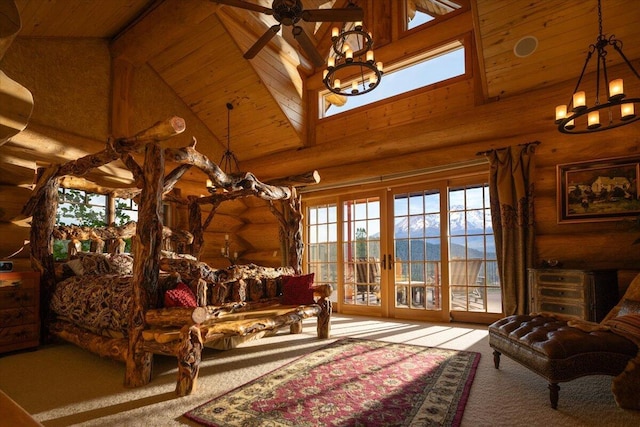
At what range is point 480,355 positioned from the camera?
335 centimetres

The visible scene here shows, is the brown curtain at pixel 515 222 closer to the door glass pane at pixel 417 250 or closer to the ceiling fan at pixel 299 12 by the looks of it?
the door glass pane at pixel 417 250

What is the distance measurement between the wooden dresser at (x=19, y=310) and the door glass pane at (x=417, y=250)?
15.3 ft

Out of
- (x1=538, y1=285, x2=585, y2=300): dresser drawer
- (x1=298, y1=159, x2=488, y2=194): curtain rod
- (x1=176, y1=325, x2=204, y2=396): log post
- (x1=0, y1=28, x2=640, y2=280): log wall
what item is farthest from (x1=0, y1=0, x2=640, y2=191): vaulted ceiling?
(x1=176, y1=325, x2=204, y2=396): log post

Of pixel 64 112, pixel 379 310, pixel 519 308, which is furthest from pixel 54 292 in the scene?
pixel 519 308

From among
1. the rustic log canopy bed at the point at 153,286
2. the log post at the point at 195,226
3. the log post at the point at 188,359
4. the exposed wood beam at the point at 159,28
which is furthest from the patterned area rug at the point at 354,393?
the exposed wood beam at the point at 159,28

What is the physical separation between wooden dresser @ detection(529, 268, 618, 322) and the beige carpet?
95 centimetres

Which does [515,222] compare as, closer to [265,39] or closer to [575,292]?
[575,292]

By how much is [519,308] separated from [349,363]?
2504 mm

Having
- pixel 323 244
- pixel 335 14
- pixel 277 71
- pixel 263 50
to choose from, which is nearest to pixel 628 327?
pixel 335 14

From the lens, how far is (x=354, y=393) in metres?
2.47

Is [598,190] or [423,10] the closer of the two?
Answer: [598,190]

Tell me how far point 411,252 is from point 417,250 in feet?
0.34

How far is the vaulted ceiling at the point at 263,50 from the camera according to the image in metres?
3.97

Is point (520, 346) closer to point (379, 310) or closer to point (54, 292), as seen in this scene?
point (379, 310)
